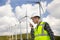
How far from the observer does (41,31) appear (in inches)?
174

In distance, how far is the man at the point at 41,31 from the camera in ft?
Answer: 13.9

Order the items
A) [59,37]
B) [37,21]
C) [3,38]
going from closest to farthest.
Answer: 1. [37,21]
2. [59,37]
3. [3,38]

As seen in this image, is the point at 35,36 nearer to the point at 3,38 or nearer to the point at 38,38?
the point at 38,38

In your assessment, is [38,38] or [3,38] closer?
[38,38]

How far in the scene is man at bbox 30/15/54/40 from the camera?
4.25 m

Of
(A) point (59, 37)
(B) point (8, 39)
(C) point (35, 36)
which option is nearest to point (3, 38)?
(B) point (8, 39)

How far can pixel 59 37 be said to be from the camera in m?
30.8

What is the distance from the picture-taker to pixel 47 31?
4324mm

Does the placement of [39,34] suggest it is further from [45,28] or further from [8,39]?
[8,39]

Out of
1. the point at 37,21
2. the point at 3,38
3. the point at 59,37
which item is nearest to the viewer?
the point at 37,21

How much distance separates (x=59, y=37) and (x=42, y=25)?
2683 cm

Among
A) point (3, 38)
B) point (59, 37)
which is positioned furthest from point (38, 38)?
point (3, 38)

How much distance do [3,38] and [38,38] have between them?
30104 millimetres

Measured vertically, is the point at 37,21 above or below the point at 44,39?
above
